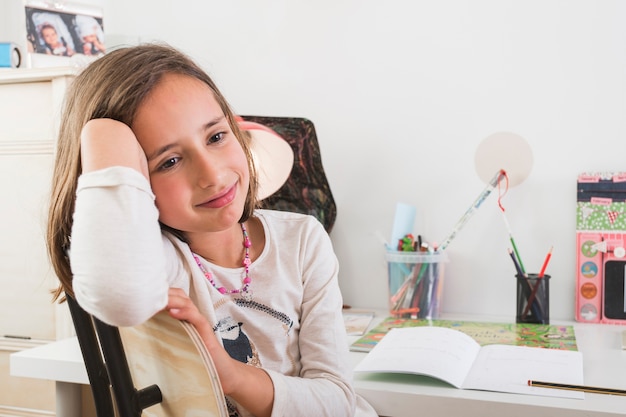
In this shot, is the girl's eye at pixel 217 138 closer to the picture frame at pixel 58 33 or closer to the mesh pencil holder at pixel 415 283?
the mesh pencil holder at pixel 415 283

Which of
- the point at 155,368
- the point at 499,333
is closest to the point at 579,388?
the point at 499,333

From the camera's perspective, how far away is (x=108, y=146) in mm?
608

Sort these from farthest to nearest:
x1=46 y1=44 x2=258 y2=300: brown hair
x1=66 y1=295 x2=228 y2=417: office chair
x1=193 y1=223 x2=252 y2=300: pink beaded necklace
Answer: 1. x1=193 y1=223 x2=252 y2=300: pink beaded necklace
2. x1=46 y1=44 x2=258 y2=300: brown hair
3. x1=66 y1=295 x2=228 y2=417: office chair

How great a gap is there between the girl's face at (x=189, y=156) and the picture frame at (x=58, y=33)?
101 cm

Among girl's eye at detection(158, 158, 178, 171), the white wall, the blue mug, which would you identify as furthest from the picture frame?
girl's eye at detection(158, 158, 178, 171)

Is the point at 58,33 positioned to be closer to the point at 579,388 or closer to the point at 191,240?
the point at 191,240

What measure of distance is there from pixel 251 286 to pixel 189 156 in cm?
20

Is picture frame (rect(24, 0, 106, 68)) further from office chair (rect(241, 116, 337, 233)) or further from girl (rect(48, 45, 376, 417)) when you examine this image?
girl (rect(48, 45, 376, 417))

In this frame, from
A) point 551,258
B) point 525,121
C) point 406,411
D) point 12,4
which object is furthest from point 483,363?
point 12,4

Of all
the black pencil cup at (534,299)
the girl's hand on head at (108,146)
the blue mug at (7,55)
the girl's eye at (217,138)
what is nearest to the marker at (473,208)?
the black pencil cup at (534,299)

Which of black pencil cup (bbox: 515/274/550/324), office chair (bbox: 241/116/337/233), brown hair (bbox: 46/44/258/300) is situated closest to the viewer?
brown hair (bbox: 46/44/258/300)

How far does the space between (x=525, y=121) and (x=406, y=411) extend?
2.37 feet

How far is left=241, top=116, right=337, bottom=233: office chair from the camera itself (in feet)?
4.57

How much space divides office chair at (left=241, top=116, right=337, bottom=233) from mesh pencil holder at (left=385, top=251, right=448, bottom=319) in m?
0.19
